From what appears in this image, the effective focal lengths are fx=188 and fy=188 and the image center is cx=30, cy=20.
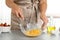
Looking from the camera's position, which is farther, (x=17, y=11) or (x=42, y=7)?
(x=42, y=7)

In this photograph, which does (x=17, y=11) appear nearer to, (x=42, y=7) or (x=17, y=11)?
(x=17, y=11)

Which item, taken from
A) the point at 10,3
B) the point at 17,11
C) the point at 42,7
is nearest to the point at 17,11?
the point at 17,11

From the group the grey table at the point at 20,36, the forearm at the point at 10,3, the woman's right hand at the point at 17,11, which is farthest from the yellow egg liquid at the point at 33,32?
the forearm at the point at 10,3

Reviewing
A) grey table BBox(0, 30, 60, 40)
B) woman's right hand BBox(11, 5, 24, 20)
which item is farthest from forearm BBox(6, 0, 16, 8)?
grey table BBox(0, 30, 60, 40)

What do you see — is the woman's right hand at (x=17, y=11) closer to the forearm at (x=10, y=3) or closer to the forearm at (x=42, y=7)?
the forearm at (x=10, y=3)

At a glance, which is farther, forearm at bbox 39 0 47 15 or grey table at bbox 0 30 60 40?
forearm at bbox 39 0 47 15

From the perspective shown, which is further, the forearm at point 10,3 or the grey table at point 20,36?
the forearm at point 10,3

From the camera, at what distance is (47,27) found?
1.57 metres

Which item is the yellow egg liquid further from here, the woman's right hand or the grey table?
the woman's right hand

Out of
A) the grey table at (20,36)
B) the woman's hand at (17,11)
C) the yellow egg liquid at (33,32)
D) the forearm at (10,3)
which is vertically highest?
the forearm at (10,3)

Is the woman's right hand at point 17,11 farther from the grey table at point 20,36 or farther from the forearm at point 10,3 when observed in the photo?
the grey table at point 20,36

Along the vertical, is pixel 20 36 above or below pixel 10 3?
below

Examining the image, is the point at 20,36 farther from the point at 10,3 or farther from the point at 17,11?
the point at 10,3

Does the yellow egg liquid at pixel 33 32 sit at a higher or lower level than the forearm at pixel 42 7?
lower
